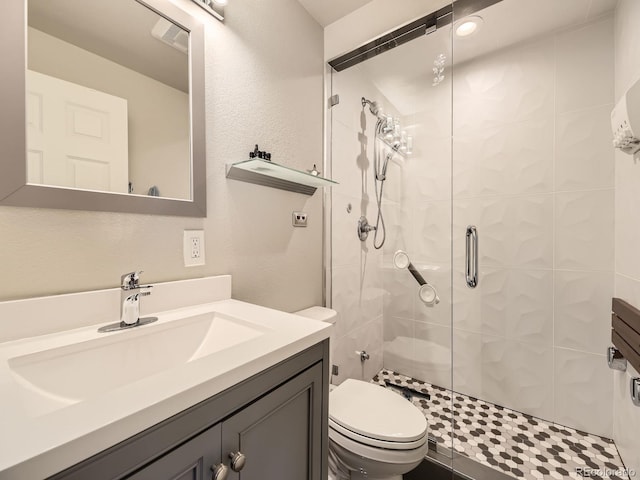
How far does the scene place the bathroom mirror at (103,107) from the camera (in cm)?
69

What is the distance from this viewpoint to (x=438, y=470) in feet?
4.34

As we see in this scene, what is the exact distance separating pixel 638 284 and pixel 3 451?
1.91 meters

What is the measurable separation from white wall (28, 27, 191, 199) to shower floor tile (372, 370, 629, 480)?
5.81 ft

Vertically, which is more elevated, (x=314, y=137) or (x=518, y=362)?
(x=314, y=137)

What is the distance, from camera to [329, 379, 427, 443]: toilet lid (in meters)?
1.07

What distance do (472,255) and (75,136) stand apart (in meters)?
2.12

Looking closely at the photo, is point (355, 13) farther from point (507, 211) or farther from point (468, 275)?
point (468, 275)

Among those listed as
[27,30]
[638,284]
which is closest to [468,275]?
[638,284]

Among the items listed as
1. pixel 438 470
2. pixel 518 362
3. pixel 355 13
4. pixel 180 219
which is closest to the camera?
pixel 180 219

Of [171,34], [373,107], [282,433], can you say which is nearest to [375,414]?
[282,433]

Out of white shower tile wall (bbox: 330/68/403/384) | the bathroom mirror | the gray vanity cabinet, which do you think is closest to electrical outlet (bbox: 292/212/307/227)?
white shower tile wall (bbox: 330/68/403/384)

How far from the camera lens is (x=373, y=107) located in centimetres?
187

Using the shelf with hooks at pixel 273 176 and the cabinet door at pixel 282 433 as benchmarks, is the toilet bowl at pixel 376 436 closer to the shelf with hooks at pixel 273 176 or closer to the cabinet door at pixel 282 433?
the cabinet door at pixel 282 433

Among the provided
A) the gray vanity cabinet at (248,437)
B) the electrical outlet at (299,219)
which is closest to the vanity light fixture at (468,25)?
the electrical outlet at (299,219)
